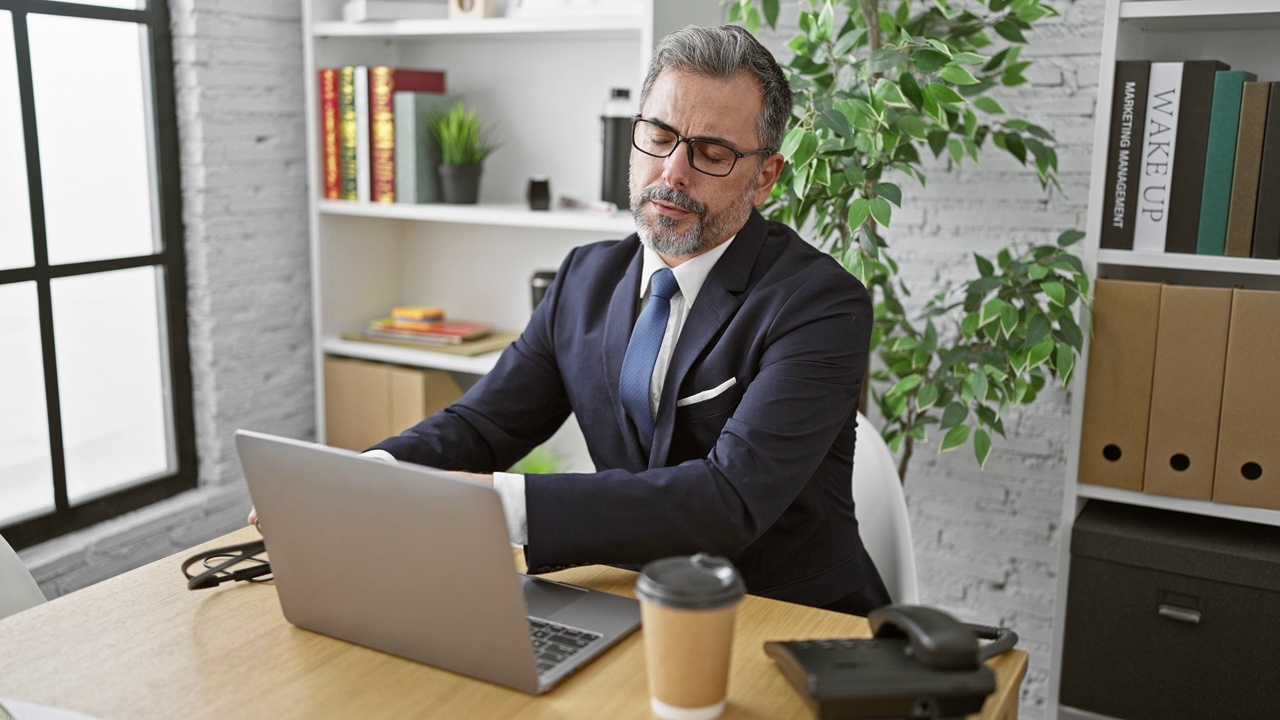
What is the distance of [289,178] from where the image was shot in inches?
116

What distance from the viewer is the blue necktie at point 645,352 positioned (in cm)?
162

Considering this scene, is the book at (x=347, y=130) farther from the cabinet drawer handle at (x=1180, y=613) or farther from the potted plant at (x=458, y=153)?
the cabinet drawer handle at (x=1180, y=613)

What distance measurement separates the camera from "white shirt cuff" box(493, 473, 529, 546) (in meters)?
1.28

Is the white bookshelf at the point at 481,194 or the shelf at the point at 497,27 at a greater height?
the shelf at the point at 497,27

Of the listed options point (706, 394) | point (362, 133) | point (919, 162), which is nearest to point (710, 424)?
point (706, 394)

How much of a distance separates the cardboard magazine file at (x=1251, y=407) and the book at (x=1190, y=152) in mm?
141

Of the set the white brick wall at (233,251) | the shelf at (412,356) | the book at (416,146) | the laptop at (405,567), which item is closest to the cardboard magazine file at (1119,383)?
the laptop at (405,567)

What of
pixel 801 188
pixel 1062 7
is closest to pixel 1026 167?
pixel 1062 7

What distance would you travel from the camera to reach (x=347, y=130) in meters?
2.87

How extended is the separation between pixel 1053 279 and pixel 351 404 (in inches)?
70.9

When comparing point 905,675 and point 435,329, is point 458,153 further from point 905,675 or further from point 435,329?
point 905,675

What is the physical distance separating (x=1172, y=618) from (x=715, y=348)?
3.42 feet

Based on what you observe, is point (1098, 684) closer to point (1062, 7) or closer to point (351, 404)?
point (1062, 7)

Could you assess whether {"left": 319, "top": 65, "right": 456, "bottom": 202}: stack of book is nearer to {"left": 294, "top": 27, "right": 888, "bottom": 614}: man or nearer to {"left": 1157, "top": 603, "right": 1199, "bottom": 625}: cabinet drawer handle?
{"left": 294, "top": 27, "right": 888, "bottom": 614}: man
